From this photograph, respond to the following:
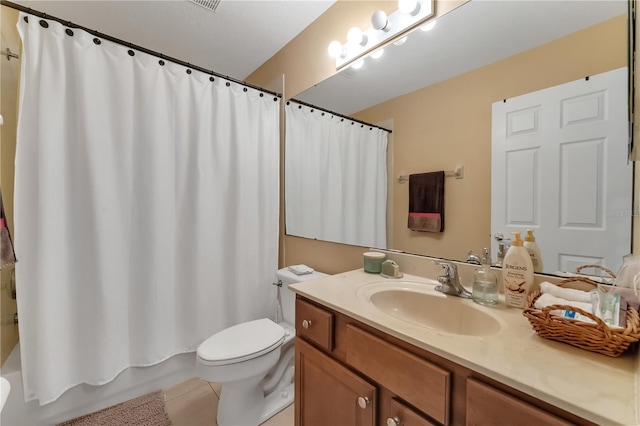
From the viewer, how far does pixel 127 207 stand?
145 cm

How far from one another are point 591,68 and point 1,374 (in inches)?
109

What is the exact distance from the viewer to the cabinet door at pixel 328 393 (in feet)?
2.47

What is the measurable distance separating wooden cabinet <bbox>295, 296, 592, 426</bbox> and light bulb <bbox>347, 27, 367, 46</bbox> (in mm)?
1386

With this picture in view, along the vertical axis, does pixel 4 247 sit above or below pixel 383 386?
above

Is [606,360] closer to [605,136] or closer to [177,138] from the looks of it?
[605,136]

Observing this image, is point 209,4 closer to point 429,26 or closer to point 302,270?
point 429,26

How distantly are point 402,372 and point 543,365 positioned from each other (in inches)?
12.0

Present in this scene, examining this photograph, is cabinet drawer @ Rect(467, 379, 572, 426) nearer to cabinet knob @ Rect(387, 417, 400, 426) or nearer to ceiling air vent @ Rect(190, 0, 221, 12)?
cabinet knob @ Rect(387, 417, 400, 426)

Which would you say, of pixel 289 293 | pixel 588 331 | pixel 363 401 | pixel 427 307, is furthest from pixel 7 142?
pixel 588 331

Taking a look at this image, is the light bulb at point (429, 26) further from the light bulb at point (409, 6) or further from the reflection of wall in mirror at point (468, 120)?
the reflection of wall in mirror at point (468, 120)

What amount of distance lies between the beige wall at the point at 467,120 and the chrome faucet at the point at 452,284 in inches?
4.8

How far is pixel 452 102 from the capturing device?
41.7 inches

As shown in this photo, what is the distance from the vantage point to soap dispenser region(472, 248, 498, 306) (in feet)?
2.73

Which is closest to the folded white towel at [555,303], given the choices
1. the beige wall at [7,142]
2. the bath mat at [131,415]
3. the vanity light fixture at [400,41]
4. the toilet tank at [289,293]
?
the toilet tank at [289,293]
